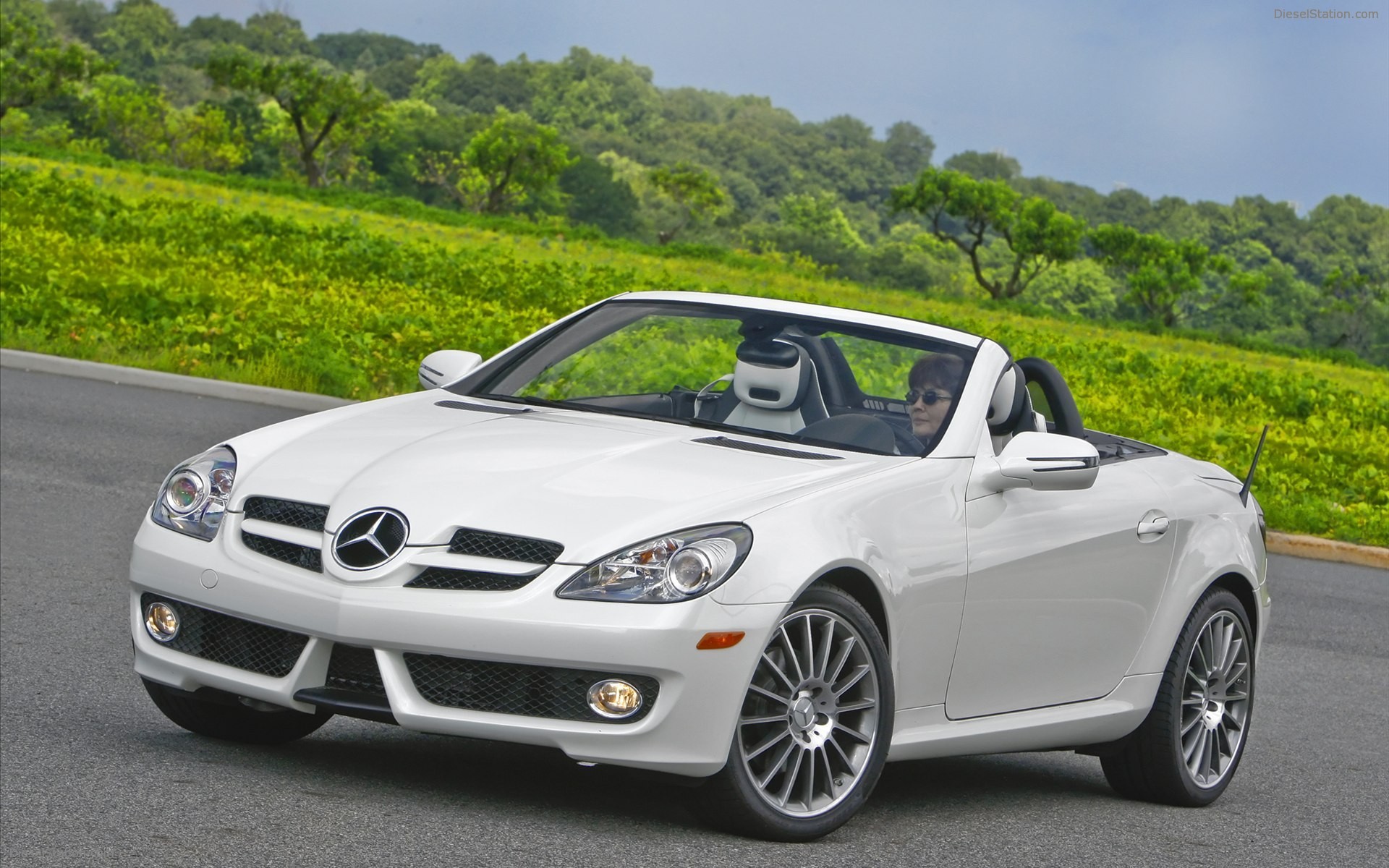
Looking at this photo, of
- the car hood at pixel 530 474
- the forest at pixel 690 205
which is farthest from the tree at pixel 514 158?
the car hood at pixel 530 474

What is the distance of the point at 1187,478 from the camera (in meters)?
6.19

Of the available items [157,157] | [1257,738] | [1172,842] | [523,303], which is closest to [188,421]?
[1257,738]

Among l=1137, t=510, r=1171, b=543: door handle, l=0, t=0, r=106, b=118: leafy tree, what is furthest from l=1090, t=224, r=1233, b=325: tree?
l=1137, t=510, r=1171, b=543: door handle

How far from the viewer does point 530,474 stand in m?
4.48

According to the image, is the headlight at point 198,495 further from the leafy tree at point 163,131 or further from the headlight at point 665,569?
the leafy tree at point 163,131

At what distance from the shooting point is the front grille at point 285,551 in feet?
14.2

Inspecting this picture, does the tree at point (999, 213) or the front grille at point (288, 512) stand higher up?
the tree at point (999, 213)


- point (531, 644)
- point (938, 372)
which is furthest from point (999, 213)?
point (531, 644)

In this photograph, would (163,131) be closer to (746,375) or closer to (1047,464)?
(746,375)

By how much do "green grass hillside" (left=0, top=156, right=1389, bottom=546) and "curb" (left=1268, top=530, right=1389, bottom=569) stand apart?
0.49m

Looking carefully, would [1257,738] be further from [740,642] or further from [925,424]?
[740,642]

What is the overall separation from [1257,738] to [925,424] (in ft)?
10.0

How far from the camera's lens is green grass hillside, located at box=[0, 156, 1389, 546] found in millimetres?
16547

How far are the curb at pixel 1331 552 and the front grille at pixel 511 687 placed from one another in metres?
11.3
